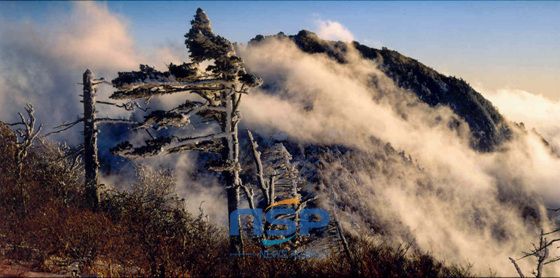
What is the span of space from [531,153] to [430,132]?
1049 inches

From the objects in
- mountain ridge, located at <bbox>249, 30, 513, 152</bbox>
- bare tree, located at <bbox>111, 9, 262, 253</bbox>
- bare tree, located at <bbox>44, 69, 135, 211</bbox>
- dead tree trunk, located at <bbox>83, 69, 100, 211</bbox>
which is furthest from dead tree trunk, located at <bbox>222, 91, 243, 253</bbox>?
mountain ridge, located at <bbox>249, 30, 513, 152</bbox>

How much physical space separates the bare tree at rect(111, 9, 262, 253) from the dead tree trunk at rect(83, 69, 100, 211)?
15.0 feet

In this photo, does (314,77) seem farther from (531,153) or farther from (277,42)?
(531,153)

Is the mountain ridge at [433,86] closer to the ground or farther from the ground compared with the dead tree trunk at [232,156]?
farther from the ground

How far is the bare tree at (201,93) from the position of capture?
7.16 metres

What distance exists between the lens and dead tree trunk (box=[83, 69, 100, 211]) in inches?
448

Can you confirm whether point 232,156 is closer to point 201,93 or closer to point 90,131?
point 201,93

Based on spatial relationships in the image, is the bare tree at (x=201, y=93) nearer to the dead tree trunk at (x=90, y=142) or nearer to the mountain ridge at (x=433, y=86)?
the dead tree trunk at (x=90, y=142)

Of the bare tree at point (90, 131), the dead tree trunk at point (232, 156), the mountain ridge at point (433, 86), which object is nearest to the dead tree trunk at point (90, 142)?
the bare tree at point (90, 131)

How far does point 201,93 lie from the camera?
858cm

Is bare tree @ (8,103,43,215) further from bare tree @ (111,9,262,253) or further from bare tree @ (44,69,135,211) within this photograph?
bare tree @ (111,9,262,253)

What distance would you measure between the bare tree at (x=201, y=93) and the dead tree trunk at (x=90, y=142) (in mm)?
4579

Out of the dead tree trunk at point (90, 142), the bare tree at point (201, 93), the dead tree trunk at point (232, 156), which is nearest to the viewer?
the bare tree at point (201, 93)

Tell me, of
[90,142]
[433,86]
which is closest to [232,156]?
[90,142]
